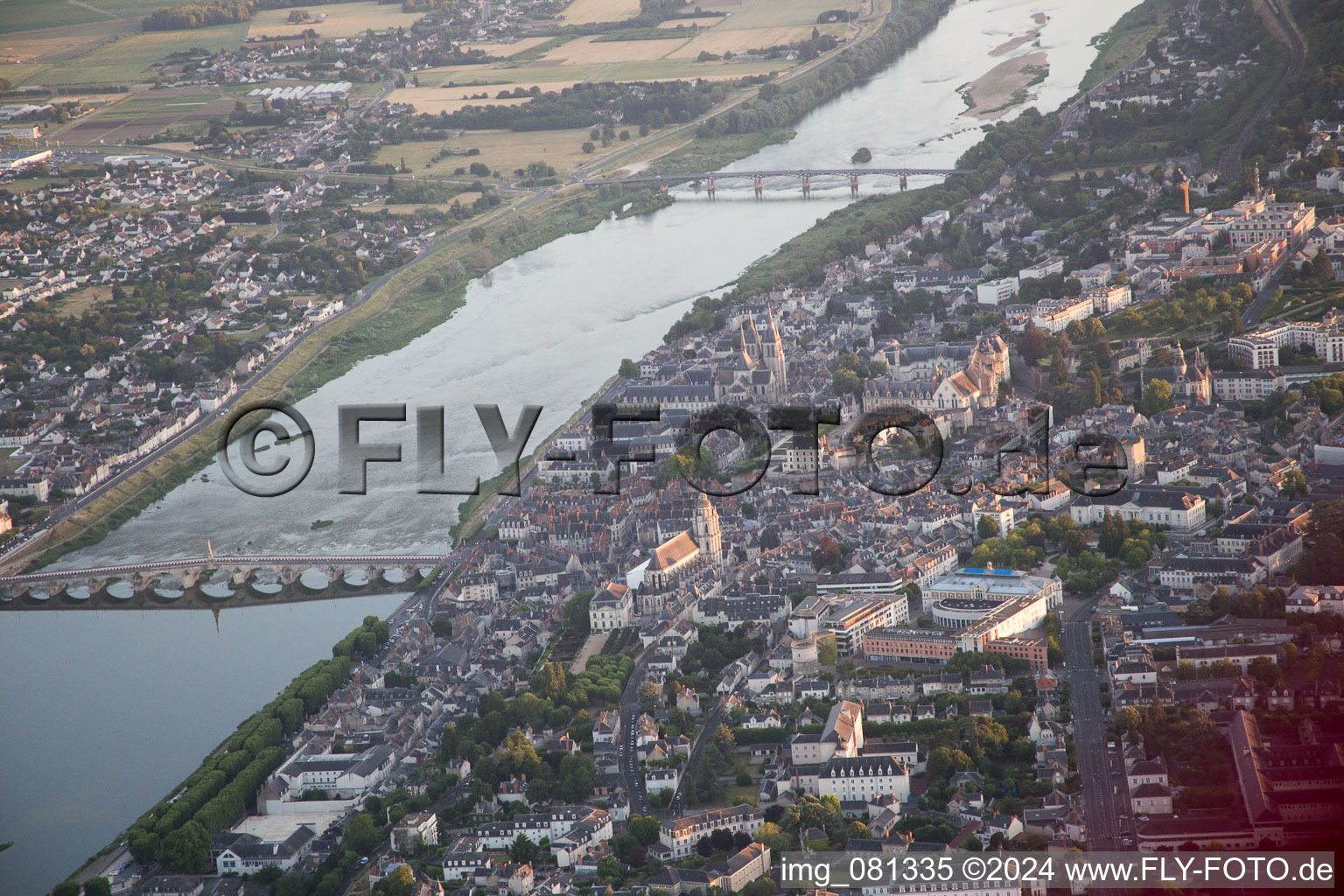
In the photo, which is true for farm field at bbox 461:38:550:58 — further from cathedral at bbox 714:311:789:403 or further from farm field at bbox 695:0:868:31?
cathedral at bbox 714:311:789:403

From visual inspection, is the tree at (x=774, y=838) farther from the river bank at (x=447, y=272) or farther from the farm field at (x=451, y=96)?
the farm field at (x=451, y=96)

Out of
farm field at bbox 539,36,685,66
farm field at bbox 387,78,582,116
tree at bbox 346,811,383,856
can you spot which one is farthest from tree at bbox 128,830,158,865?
farm field at bbox 539,36,685,66

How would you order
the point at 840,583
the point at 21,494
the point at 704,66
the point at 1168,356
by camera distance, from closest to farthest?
the point at 840,583 < the point at 1168,356 < the point at 21,494 < the point at 704,66

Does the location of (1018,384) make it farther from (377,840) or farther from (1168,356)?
(377,840)

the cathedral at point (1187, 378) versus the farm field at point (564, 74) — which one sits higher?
the farm field at point (564, 74)

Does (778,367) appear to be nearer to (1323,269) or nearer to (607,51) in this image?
(1323,269)

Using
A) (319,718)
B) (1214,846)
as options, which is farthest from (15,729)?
(1214,846)

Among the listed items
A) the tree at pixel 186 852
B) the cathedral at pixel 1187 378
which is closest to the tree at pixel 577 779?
the tree at pixel 186 852
